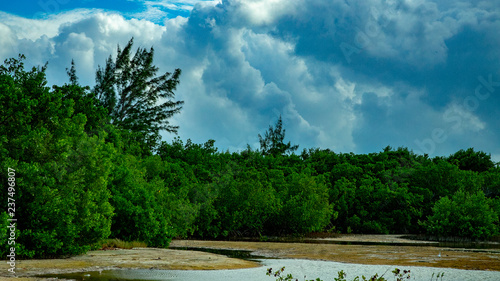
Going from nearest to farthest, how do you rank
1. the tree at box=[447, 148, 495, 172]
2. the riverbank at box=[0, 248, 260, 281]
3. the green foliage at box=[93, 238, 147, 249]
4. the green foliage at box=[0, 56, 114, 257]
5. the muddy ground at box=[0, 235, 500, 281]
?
the riverbank at box=[0, 248, 260, 281] < the muddy ground at box=[0, 235, 500, 281] < the green foliage at box=[0, 56, 114, 257] < the green foliage at box=[93, 238, 147, 249] < the tree at box=[447, 148, 495, 172]

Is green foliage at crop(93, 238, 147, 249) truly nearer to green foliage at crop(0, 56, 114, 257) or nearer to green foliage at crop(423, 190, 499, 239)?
green foliage at crop(0, 56, 114, 257)

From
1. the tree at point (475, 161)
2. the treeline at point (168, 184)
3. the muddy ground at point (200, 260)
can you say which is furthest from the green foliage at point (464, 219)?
the tree at point (475, 161)

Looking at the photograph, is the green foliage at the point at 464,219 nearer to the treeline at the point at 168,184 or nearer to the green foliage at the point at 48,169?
the treeline at the point at 168,184

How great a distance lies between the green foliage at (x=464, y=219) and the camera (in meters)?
47.0

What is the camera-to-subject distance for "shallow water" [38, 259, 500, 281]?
17750mm

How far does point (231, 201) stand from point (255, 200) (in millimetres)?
1925

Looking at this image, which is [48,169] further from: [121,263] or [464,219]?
[464,219]

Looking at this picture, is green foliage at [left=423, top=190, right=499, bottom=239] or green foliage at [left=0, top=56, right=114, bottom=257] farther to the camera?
green foliage at [left=423, top=190, right=499, bottom=239]

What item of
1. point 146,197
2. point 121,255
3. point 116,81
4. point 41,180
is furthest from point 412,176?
point 41,180

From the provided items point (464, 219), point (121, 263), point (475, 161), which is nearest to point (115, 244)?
point (121, 263)

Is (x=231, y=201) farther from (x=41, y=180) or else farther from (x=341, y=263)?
(x=41, y=180)

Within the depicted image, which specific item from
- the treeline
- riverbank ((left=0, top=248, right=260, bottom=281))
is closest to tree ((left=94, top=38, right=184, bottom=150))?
the treeline

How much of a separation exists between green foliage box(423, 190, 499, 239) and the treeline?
0.10m

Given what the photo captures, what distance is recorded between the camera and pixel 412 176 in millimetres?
61594
